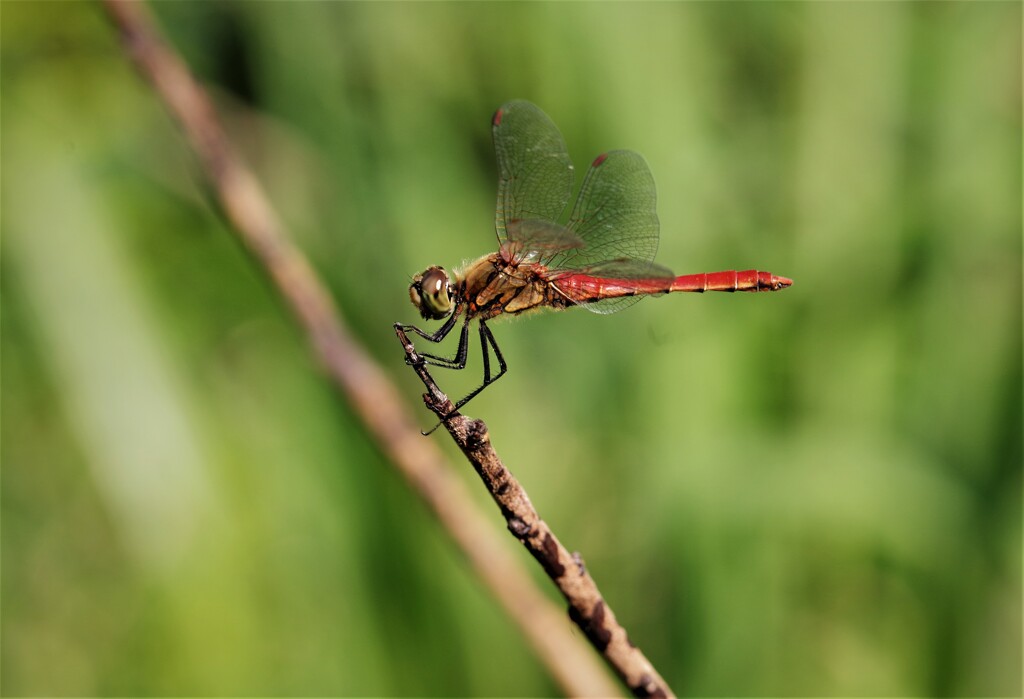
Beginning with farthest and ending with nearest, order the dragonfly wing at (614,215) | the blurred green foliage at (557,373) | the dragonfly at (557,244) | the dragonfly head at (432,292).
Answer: the blurred green foliage at (557,373) → the dragonfly wing at (614,215) → the dragonfly at (557,244) → the dragonfly head at (432,292)

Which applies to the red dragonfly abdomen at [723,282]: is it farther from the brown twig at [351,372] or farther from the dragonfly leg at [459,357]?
the brown twig at [351,372]

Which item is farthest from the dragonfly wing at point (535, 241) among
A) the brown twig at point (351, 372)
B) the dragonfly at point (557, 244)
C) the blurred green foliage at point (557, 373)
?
the brown twig at point (351, 372)

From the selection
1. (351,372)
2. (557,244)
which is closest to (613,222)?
(557,244)

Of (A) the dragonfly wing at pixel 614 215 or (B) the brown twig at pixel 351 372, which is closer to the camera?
(B) the brown twig at pixel 351 372

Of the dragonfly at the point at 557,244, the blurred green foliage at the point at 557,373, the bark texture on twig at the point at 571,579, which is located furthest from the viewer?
the blurred green foliage at the point at 557,373

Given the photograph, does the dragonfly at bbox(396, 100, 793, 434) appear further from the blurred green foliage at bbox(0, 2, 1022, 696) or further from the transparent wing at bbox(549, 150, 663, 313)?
the blurred green foliage at bbox(0, 2, 1022, 696)
